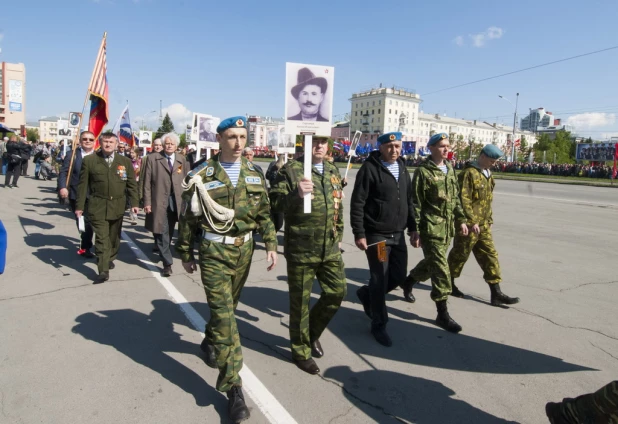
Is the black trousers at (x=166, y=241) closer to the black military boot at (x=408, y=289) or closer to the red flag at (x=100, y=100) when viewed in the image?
the red flag at (x=100, y=100)

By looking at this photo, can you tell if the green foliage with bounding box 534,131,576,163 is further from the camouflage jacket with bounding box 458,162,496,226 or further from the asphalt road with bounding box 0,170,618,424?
the camouflage jacket with bounding box 458,162,496,226

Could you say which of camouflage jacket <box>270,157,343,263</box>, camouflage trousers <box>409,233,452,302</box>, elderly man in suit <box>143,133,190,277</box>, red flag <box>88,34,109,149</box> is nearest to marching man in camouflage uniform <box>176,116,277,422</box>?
camouflage jacket <box>270,157,343,263</box>

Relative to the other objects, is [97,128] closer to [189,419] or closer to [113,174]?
[113,174]

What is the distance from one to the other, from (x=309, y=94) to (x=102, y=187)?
13.1ft

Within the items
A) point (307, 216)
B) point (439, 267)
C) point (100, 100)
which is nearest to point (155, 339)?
point (307, 216)

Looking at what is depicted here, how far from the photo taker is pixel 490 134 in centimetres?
16712

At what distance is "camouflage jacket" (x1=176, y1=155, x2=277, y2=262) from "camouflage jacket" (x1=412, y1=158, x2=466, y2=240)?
1.87 metres

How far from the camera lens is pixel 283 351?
400 centimetres

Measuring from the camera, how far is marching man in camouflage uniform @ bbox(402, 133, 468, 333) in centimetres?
453

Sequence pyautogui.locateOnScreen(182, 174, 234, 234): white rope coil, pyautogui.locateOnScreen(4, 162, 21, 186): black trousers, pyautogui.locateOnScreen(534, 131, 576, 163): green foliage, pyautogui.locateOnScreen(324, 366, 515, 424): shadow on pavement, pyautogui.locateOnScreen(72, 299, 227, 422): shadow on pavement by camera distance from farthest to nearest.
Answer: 1. pyautogui.locateOnScreen(534, 131, 576, 163): green foliage
2. pyautogui.locateOnScreen(4, 162, 21, 186): black trousers
3. pyautogui.locateOnScreen(72, 299, 227, 422): shadow on pavement
4. pyautogui.locateOnScreen(182, 174, 234, 234): white rope coil
5. pyautogui.locateOnScreen(324, 366, 515, 424): shadow on pavement

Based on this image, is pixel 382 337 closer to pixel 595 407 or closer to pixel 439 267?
pixel 439 267

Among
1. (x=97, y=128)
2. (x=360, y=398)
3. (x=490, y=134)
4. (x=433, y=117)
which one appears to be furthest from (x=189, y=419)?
(x=490, y=134)

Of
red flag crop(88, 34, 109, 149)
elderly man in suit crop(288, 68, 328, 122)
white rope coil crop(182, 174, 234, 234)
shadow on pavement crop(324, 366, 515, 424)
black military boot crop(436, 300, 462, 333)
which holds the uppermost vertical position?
red flag crop(88, 34, 109, 149)

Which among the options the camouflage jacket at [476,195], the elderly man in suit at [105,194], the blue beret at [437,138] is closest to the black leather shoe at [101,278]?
the elderly man in suit at [105,194]
